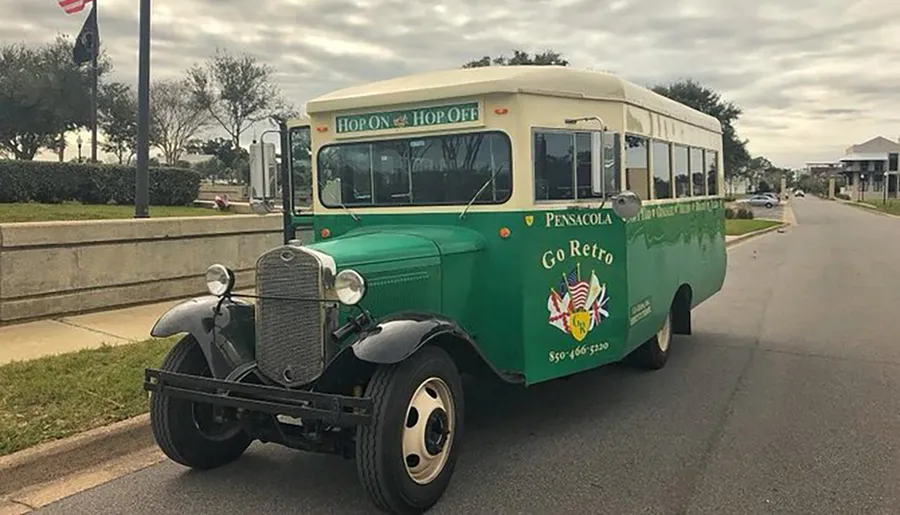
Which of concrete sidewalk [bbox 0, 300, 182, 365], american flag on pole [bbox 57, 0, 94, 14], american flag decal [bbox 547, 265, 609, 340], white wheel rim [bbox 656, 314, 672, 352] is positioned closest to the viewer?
american flag decal [bbox 547, 265, 609, 340]

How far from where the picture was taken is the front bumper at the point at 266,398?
3910 mm

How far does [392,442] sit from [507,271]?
1.71 metres

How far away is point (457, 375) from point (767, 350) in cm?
533

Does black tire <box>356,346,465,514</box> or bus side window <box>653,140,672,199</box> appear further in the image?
bus side window <box>653,140,672,199</box>

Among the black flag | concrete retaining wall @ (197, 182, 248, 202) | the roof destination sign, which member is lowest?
the roof destination sign

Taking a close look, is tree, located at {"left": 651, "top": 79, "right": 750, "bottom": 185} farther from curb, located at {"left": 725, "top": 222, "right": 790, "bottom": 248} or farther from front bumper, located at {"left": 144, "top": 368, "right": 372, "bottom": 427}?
front bumper, located at {"left": 144, "top": 368, "right": 372, "bottom": 427}

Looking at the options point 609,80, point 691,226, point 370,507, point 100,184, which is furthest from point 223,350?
point 100,184

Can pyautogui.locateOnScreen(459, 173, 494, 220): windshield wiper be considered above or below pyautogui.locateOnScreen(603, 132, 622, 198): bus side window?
below

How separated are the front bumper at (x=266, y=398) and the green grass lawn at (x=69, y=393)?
1.17 m

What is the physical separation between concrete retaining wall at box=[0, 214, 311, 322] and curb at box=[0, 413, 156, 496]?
157 inches

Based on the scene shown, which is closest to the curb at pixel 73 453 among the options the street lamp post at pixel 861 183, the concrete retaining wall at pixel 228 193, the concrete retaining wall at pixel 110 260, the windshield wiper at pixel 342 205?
the windshield wiper at pixel 342 205

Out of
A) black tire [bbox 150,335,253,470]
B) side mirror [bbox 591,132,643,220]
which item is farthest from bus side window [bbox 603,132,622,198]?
black tire [bbox 150,335,253,470]

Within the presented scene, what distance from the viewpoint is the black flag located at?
1885 centimetres

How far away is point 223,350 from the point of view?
464 centimetres
